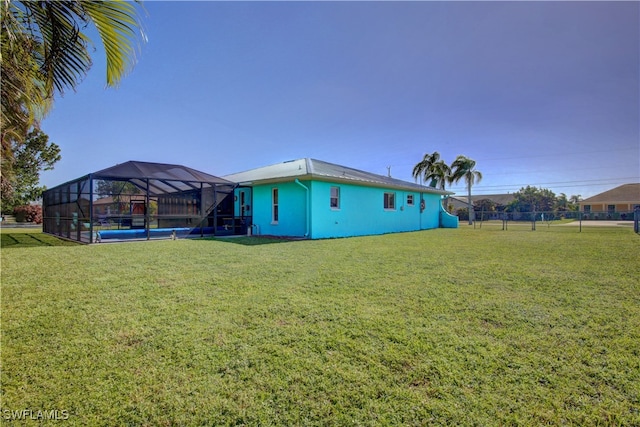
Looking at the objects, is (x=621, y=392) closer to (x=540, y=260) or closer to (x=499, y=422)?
(x=499, y=422)

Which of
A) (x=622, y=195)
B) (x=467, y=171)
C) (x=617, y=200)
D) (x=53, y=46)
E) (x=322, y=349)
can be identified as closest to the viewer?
(x=322, y=349)

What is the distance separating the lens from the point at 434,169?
107ft

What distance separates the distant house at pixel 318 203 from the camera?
40.4ft

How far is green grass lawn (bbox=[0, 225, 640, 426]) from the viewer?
1856mm

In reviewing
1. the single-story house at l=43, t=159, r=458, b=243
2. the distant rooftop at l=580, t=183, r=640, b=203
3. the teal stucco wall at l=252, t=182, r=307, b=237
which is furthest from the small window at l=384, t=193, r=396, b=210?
the distant rooftop at l=580, t=183, r=640, b=203

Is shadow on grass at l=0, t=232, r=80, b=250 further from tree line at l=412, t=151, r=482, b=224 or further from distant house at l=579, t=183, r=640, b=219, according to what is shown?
distant house at l=579, t=183, r=640, b=219

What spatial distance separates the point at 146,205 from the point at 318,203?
697 cm

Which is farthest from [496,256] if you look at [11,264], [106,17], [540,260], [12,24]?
[11,264]

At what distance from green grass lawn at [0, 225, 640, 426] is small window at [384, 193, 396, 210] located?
37.3 feet

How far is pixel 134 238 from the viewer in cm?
1116

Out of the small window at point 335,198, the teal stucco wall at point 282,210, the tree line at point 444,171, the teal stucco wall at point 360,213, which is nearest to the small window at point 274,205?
the teal stucco wall at point 282,210

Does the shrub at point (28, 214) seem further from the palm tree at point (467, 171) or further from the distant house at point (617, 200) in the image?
the distant house at point (617, 200)

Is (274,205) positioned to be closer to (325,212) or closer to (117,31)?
(325,212)

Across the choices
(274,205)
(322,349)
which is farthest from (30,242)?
(322,349)
